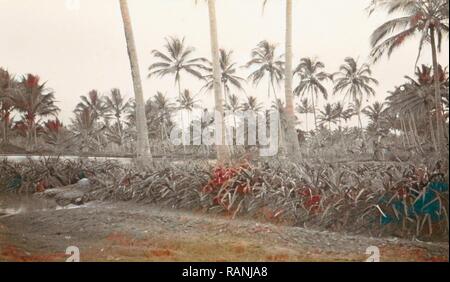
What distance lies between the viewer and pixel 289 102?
5590mm

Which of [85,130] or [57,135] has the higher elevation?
[85,130]

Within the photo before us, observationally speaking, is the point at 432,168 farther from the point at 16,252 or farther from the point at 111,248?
the point at 16,252

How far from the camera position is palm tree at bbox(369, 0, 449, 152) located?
12.2ft

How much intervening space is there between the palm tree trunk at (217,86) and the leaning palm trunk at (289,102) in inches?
35.8

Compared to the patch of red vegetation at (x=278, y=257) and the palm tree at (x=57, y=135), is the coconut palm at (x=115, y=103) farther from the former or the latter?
the patch of red vegetation at (x=278, y=257)

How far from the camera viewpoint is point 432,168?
3287 mm

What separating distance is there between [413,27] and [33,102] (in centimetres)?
509

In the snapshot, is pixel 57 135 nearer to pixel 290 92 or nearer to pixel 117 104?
pixel 117 104

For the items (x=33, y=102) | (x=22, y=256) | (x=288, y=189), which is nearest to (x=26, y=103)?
(x=33, y=102)

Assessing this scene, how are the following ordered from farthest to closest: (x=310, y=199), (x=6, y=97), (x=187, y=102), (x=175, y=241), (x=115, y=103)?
1. (x=187, y=102)
2. (x=115, y=103)
3. (x=6, y=97)
4. (x=310, y=199)
5. (x=175, y=241)

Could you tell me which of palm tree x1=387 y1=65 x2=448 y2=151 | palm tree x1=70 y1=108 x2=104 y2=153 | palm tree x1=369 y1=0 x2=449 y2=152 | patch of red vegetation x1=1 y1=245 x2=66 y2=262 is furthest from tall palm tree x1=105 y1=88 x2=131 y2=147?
palm tree x1=387 y1=65 x2=448 y2=151

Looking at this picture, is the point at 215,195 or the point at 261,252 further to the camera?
the point at 215,195
